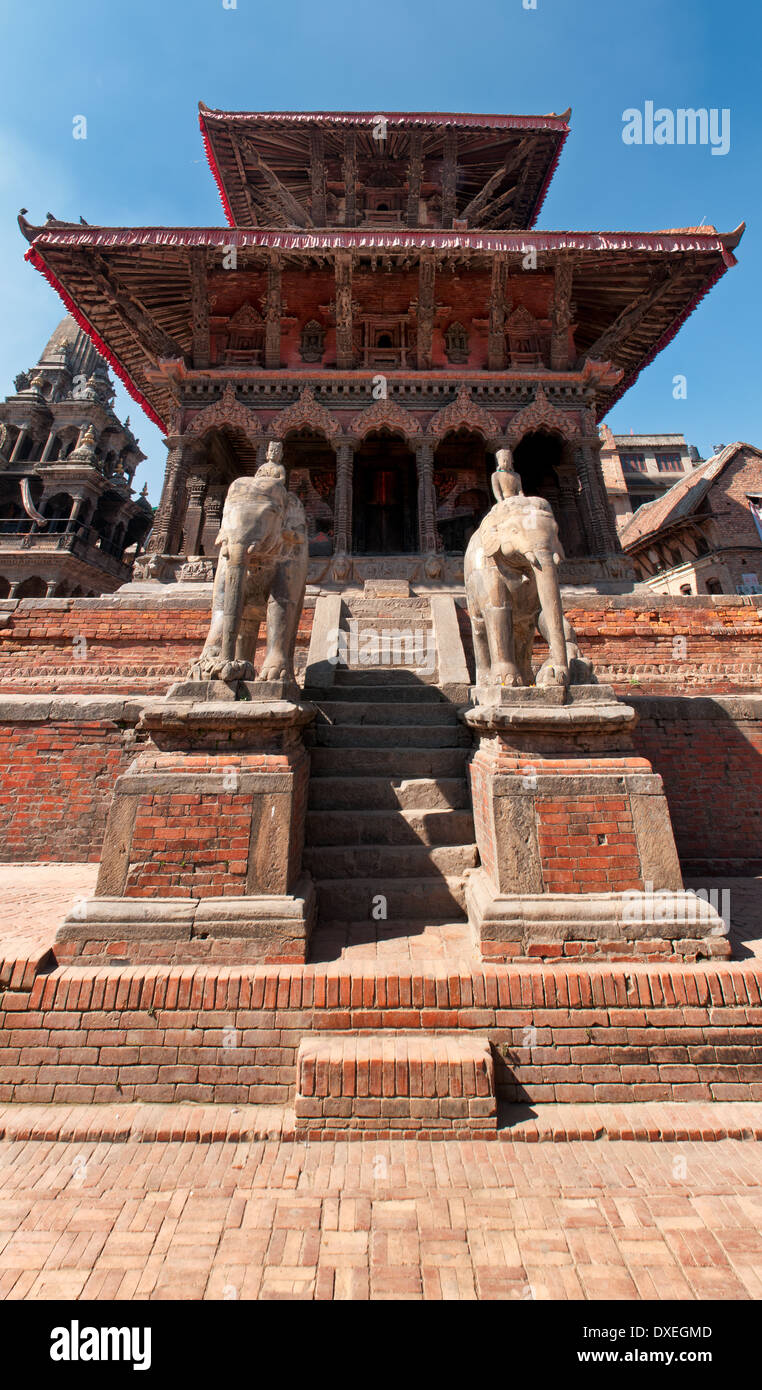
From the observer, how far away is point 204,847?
3.34m

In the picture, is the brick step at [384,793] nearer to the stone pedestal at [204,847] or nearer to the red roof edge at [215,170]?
the stone pedestal at [204,847]

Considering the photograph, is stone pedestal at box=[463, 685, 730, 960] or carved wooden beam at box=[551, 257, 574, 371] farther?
carved wooden beam at box=[551, 257, 574, 371]

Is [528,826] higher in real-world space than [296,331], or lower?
lower

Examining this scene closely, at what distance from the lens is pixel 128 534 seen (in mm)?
35812

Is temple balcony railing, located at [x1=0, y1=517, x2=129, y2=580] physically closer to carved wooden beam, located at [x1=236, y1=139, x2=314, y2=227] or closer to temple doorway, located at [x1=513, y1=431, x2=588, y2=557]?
carved wooden beam, located at [x1=236, y1=139, x2=314, y2=227]

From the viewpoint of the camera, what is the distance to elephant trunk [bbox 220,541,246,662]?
3990 mm

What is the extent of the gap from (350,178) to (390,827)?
769 inches

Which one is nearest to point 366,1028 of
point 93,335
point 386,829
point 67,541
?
point 386,829

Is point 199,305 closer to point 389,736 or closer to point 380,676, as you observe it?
point 380,676

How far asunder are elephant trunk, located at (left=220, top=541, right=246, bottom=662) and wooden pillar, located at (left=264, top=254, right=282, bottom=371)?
11943mm

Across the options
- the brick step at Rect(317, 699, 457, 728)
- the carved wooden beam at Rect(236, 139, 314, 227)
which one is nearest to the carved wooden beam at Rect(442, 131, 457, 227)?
the carved wooden beam at Rect(236, 139, 314, 227)
